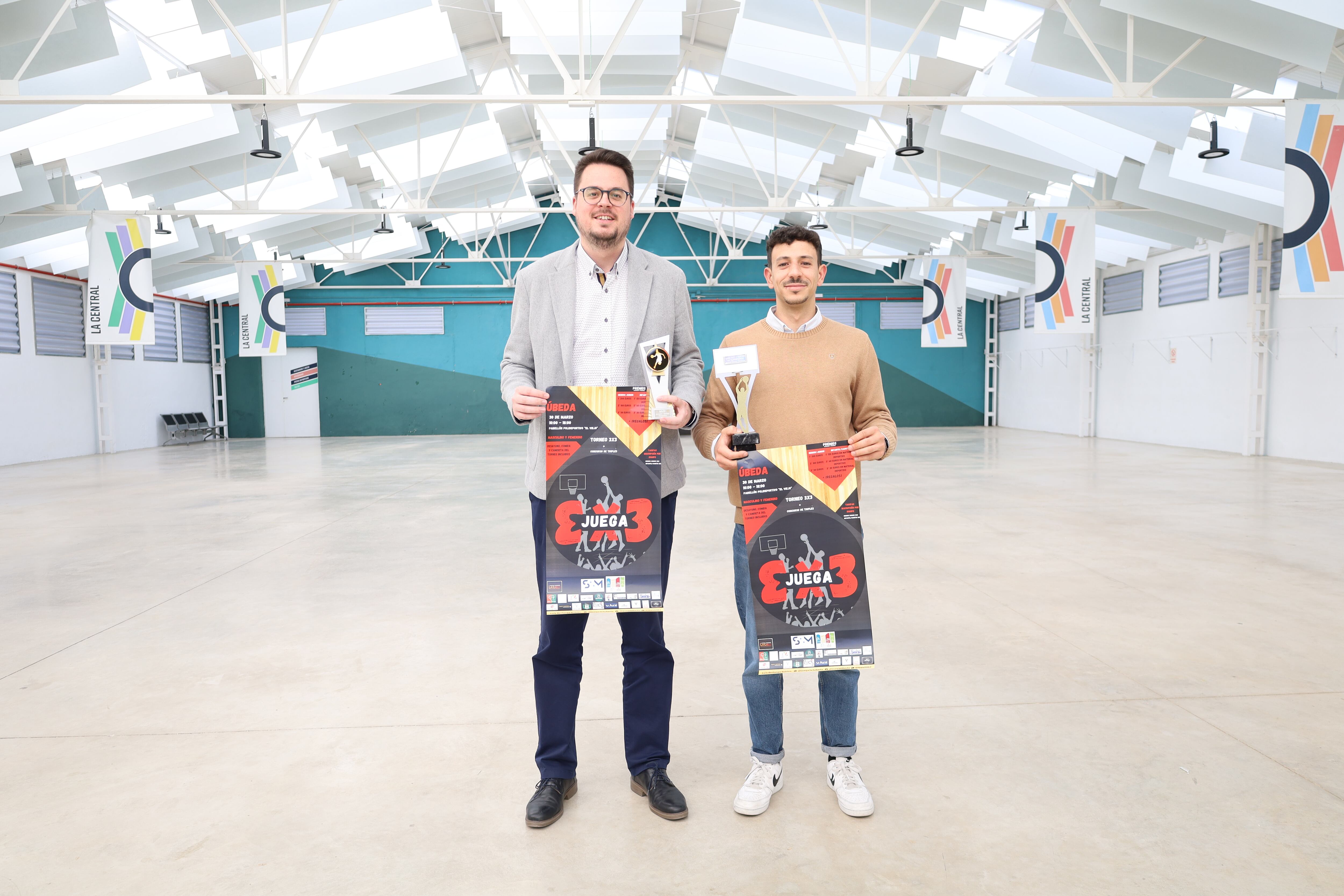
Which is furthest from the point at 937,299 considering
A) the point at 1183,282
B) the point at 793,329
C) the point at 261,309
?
the point at 793,329

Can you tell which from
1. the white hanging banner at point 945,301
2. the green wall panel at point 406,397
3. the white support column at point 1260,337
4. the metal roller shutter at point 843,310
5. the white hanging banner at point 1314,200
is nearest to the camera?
the white hanging banner at point 1314,200

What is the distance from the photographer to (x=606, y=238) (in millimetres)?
2199

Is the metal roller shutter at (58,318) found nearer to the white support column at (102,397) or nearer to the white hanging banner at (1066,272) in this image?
the white support column at (102,397)

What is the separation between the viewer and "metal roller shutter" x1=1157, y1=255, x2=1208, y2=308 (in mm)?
13766

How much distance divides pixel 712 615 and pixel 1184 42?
21.7 feet

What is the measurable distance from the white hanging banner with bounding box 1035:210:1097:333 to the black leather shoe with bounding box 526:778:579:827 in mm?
10028

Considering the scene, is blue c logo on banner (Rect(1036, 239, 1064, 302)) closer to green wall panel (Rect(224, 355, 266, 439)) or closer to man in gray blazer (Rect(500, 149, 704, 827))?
man in gray blazer (Rect(500, 149, 704, 827))

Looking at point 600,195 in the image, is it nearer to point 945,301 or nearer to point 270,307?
point 945,301

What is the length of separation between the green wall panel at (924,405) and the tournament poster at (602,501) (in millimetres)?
19733

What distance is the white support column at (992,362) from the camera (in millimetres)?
21188

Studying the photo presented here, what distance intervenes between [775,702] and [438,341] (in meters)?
19.4

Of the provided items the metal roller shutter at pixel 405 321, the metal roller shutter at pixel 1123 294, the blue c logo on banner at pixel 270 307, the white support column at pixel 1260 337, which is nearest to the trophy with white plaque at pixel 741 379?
the white support column at pixel 1260 337

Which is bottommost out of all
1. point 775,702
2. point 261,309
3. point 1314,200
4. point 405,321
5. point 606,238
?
point 775,702

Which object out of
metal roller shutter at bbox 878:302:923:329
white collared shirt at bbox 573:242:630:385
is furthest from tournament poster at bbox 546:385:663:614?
metal roller shutter at bbox 878:302:923:329
